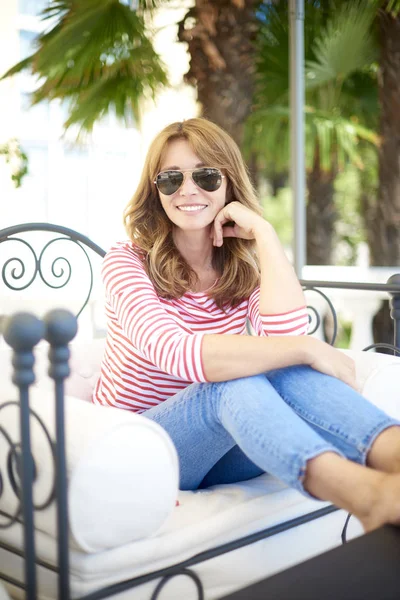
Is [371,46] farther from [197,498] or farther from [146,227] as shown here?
[197,498]

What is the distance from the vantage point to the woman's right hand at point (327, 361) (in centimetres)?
170

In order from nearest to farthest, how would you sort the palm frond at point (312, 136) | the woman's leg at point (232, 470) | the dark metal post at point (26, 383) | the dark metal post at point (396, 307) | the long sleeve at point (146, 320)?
the dark metal post at point (26, 383), the long sleeve at point (146, 320), the woman's leg at point (232, 470), the dark metal post at point (396, 307), the palm frond at point (312, 136)

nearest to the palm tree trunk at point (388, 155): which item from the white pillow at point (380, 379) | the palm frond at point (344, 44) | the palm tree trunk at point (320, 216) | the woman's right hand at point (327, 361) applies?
the palm frond at point (344, 44)

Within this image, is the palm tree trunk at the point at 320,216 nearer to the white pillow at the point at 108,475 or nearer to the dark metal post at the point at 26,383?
the white pillow at the point at 108,475

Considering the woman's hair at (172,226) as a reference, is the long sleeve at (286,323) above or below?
below

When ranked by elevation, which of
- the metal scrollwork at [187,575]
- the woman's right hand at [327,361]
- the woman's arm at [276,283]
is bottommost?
the metal scrollwork at [187,575]

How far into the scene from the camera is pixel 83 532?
1.35m

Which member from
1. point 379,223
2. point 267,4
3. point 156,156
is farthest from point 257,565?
point 267,4

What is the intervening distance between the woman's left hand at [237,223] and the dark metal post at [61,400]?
96 centimetres

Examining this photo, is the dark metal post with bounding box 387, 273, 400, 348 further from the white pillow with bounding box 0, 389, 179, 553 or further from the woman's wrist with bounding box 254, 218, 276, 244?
the white pillow with bounding box 0, 389, 179, 553

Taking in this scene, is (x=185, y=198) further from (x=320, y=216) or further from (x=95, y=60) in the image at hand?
(x=320, y=216)

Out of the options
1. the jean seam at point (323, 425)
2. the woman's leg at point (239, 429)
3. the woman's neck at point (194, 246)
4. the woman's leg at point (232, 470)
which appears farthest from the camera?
the woman's neck at point (194, 246)

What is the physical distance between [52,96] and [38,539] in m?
4.49

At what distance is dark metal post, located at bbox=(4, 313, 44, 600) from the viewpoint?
1.17 metres
